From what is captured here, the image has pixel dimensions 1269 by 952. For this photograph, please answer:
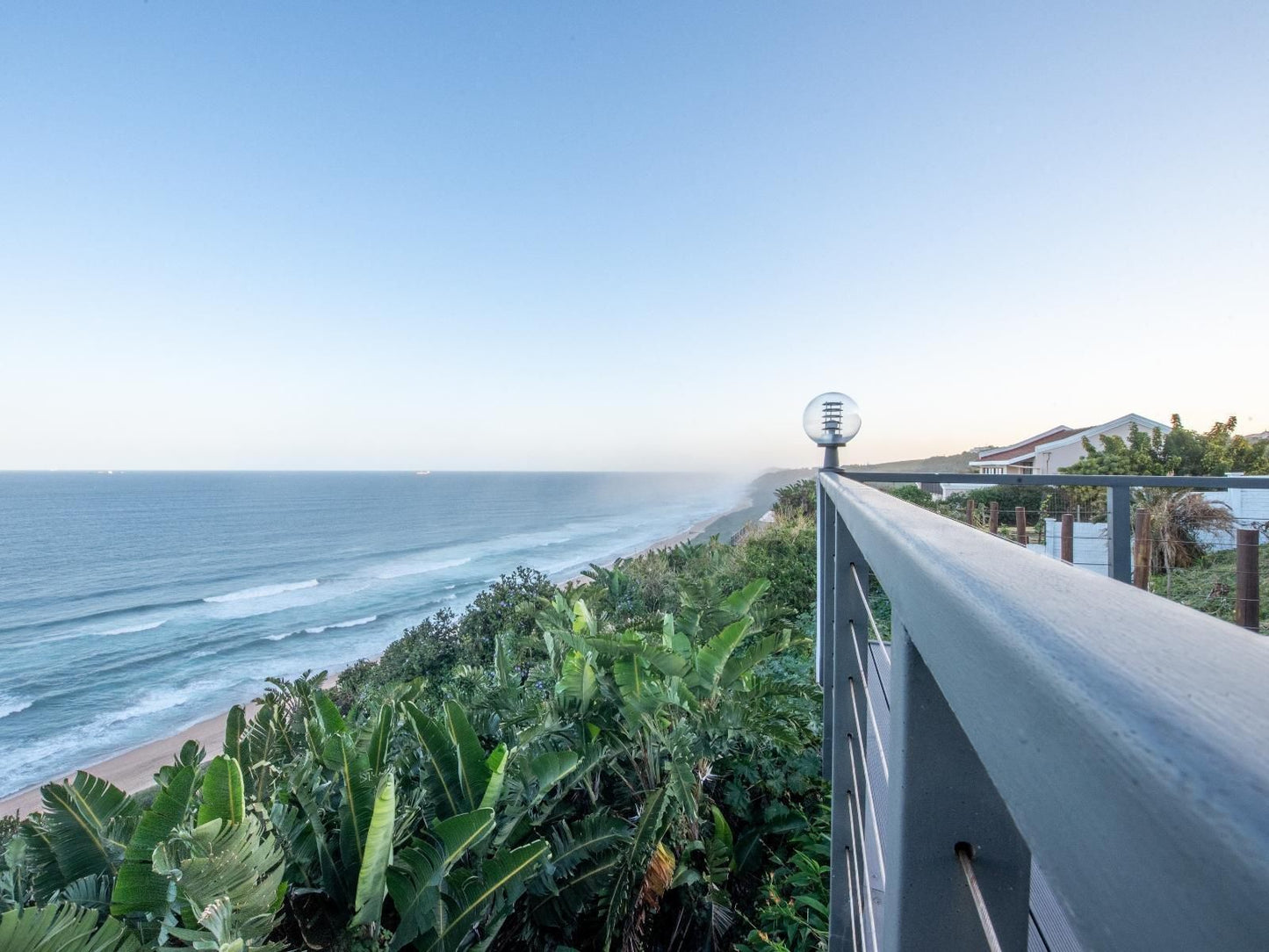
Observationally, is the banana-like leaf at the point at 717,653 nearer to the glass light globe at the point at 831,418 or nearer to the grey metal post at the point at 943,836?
the glass light globe at the point at 831,418

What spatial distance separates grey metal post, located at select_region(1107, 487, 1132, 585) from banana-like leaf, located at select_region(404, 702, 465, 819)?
9.40 feet

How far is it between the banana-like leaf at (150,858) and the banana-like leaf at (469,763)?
89cm

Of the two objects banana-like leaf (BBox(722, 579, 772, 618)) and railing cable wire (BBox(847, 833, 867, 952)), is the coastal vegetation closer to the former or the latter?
banana-like leaf (BBox(722, 579, 772, 618))

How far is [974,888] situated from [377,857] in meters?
2.02

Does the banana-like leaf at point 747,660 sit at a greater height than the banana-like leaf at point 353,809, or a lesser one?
greater

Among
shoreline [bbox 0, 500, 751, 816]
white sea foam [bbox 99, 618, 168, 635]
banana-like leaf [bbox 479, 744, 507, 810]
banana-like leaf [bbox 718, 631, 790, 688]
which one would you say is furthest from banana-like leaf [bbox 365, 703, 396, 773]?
white sea foam [bbox 99, 618, 168, 635]

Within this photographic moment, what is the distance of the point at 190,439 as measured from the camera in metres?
58.9

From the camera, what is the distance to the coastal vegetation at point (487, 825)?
1.67m

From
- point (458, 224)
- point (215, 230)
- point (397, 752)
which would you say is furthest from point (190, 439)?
point (397, 752)

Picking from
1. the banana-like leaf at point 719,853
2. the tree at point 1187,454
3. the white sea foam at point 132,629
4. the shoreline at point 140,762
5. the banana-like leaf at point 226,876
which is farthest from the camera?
the white sea foam at point 132,629

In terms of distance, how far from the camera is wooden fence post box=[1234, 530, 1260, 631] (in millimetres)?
2408

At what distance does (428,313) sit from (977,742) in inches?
1438

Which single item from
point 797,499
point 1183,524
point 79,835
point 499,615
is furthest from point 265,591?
point 1183,524

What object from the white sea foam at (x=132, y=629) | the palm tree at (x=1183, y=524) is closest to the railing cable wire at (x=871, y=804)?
the palm tree at (x=1183, y=524)
